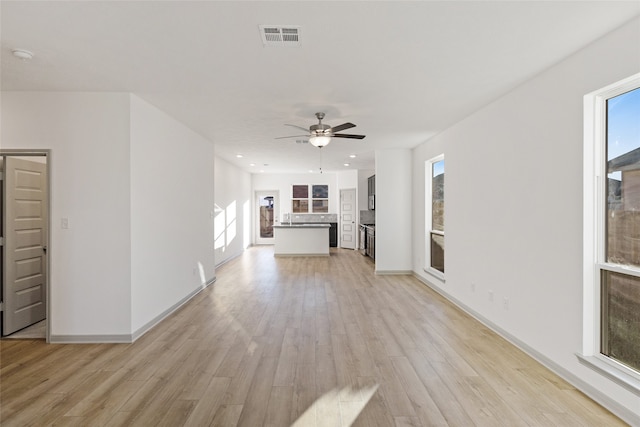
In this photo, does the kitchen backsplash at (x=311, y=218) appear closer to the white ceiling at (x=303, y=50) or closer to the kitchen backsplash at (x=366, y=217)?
the kitchen backsplash at (x=366, y=217)

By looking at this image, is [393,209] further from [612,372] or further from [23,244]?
[23,244]

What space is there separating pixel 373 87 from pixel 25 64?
122 inches

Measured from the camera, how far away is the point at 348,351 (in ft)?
10.4

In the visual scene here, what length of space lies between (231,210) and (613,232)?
8294 millimetres

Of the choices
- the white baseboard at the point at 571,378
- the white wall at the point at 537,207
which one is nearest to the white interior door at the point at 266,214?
the white wall at the point at 537,207

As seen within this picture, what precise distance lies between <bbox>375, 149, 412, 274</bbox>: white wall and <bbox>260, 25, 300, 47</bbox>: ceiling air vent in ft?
15.0

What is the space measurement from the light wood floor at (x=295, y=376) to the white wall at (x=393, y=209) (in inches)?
92.1

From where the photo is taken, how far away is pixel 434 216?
235 inches

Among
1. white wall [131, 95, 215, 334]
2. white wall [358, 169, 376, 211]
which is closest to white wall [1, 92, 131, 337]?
white wall [131, 95, 215, 334]

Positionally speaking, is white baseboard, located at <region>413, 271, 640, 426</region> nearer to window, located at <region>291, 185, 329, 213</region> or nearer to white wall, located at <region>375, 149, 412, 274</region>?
white wall, located at <region>375, 149, 412, 274</region>

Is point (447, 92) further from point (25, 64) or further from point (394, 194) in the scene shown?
point (25, 64)

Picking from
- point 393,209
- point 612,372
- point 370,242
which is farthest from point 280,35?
point 370,242

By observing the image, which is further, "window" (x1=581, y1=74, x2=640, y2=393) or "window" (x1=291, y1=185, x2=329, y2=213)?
"window" (x1=291, y1=185, x2=329, y2=213)

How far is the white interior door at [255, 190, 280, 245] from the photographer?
12.0 metres
